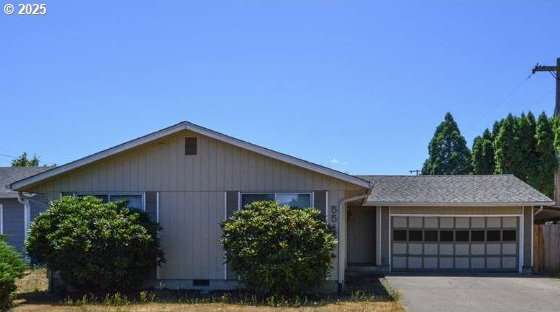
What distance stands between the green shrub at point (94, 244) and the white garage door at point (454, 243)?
343 inches

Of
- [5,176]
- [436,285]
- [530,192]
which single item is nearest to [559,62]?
[530,192]

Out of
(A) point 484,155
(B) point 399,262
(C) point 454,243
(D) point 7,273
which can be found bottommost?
(B) point 399,262

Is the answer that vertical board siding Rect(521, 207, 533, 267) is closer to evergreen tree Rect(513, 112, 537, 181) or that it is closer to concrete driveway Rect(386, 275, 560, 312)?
concrete driveway Rect(386, 275, 560, 312)

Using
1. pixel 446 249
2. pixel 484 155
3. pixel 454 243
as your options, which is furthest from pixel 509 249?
pixel 484 155

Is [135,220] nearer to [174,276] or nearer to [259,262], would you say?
[174,276]

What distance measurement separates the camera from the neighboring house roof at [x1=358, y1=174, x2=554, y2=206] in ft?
56.8

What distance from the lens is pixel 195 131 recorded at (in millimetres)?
13117

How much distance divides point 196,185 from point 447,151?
107 ft

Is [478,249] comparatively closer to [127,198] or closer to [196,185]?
[196,185]

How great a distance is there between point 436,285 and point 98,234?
824cm

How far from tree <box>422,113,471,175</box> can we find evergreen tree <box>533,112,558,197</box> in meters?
15.4

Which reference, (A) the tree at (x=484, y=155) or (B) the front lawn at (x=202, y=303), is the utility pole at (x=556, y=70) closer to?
(A) the tree at (x=484, y=155)

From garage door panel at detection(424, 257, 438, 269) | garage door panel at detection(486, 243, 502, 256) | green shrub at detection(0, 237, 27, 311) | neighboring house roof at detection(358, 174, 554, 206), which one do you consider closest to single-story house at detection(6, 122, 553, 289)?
green shrub at detection(0, 237, 27, 311)

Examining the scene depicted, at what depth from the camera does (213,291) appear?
518 inches
